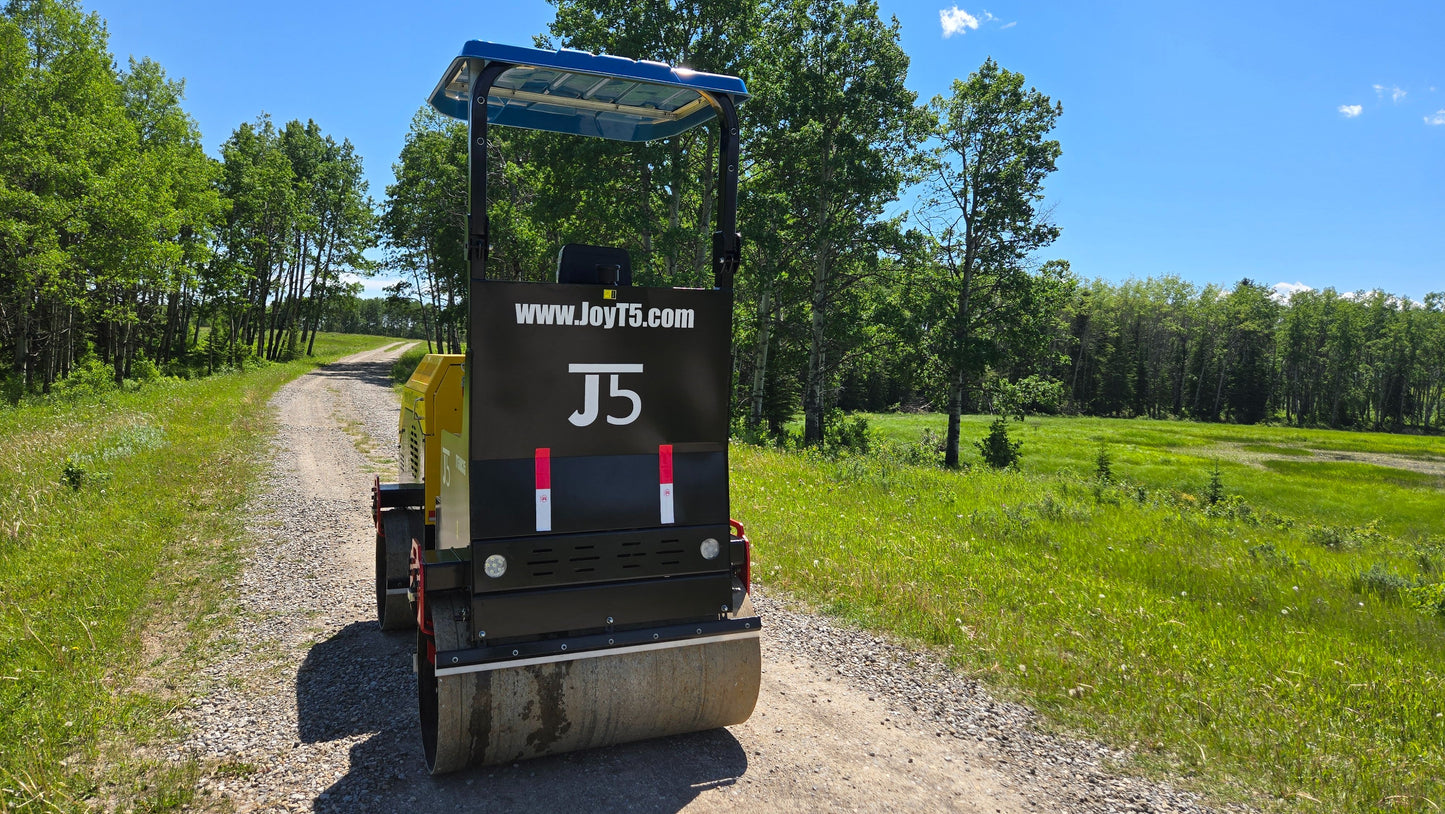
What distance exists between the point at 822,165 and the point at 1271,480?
27.4 meters

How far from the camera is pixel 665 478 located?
14.3 ft

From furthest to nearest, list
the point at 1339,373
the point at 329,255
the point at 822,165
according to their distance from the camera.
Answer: the point at 1339,373 → the point at 329,255 → the point at 822,165

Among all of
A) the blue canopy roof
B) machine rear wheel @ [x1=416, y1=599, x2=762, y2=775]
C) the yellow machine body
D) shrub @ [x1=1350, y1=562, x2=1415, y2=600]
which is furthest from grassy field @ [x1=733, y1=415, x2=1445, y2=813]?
the blue canopy roof

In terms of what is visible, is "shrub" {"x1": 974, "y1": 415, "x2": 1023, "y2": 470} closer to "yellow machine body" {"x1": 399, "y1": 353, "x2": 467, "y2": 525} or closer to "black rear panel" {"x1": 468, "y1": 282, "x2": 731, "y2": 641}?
"yellow machine body" {"x1": 399, "y1": 353, "x2": 467, "y2": 525}

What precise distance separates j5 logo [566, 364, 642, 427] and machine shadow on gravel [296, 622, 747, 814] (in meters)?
2.02

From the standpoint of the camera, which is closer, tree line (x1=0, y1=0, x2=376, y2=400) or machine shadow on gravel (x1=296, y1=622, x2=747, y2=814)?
machine shadow on gravel (x1=296, y1=622, x2=747, y2=814)

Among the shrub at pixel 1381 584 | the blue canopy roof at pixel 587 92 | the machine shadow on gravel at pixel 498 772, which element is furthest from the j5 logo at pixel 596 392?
the shrub at pixel 1381 584

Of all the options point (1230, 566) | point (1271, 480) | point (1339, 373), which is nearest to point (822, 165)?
point (1230, 566)

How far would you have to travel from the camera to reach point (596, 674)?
4230mm

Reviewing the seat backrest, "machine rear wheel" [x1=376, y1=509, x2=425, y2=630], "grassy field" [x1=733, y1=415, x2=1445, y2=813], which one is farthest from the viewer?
"machine rear wheel" [x1=376, y1=509, x2=425, y2=630]

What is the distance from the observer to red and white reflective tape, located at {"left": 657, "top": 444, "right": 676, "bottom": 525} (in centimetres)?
434

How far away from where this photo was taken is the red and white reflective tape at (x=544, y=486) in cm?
405

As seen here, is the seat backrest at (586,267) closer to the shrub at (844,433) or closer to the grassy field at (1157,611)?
the grassy field at (1157,611)

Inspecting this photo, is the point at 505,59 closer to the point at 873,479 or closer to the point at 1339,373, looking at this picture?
the point at 873,479
